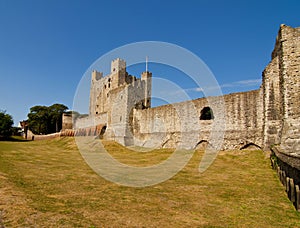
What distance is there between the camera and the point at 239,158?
14938 mm

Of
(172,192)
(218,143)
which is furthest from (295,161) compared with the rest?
(218,143)

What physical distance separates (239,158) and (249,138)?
319 cm

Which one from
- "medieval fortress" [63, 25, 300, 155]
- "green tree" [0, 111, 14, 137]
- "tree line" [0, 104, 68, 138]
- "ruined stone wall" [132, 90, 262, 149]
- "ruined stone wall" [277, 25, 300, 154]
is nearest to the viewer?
"ruined stone wall" [277, 25, 300, 154]

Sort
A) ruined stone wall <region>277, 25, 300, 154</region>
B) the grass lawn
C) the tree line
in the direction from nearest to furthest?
the grass lawn
ruined stone wall <region>277, 25, 300, 154</region>
the tree line

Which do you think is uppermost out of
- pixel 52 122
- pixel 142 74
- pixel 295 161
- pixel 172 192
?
pixel 142 74

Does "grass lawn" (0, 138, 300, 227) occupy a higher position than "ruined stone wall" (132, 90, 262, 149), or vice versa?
"ruined stone wall" (132, 90, 262, 149)

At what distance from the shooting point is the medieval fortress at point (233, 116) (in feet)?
42.5

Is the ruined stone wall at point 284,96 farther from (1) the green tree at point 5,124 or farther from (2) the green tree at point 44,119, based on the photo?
(2) the green tree at point 44,119

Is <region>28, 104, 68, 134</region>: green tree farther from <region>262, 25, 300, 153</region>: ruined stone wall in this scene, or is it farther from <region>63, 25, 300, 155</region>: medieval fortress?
<region>262, 25, 300, 153</region>: ruined stone wall

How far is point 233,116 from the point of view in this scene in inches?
735

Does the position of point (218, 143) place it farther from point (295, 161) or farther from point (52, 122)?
point (52, 122)

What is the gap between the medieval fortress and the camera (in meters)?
13.0

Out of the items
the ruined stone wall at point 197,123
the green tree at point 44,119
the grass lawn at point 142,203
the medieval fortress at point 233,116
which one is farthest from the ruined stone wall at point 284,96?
the green tree at point 44,119

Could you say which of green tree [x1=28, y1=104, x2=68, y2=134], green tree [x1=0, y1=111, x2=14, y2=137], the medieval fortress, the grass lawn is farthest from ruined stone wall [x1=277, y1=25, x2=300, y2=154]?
green tree [x1=28, y1=104, x2=68, y2=134]
